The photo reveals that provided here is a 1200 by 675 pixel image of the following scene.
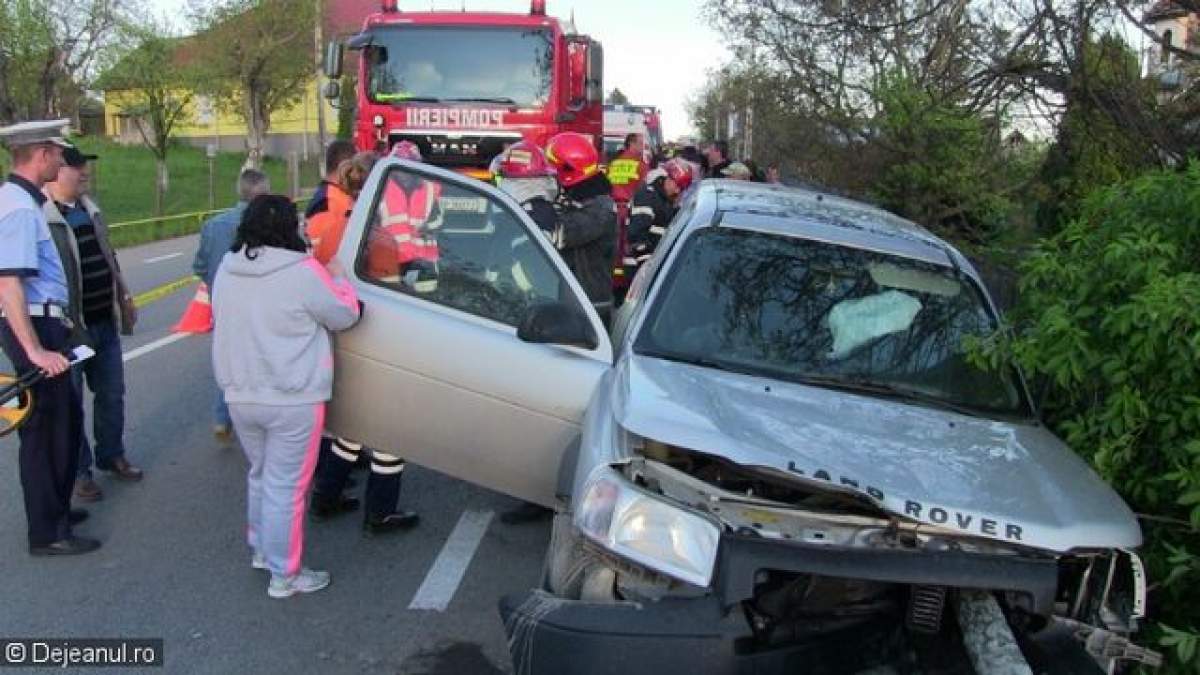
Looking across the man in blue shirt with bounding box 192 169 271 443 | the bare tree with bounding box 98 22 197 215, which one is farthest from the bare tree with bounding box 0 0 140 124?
the man in blue shirt with bounding box 192 169 271 443

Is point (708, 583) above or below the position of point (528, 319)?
below

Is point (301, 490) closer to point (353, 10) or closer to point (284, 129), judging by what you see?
point (284, 129)

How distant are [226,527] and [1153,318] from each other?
4.26m

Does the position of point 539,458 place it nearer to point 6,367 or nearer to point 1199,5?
point 1199,5

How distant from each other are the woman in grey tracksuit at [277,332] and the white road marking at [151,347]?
5.19 meters

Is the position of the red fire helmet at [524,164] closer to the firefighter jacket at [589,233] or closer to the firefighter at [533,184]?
the firefighter at [533,184]

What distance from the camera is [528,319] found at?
13.1 feet

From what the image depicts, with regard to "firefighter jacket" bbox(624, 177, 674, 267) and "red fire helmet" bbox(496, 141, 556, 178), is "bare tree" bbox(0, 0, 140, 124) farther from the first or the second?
"red fire helmet" bbox(496, 141, 556, 178)

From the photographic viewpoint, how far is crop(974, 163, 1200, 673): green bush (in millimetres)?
3207

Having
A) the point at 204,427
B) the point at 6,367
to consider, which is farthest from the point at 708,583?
the point at 6,367

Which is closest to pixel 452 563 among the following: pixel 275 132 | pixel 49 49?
pixel 49 49

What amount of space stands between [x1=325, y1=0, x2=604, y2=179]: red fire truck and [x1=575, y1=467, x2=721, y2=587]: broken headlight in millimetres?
8157

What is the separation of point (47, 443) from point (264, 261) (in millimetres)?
1501

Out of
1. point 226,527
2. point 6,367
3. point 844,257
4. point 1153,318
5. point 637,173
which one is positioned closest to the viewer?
point 1153,318
